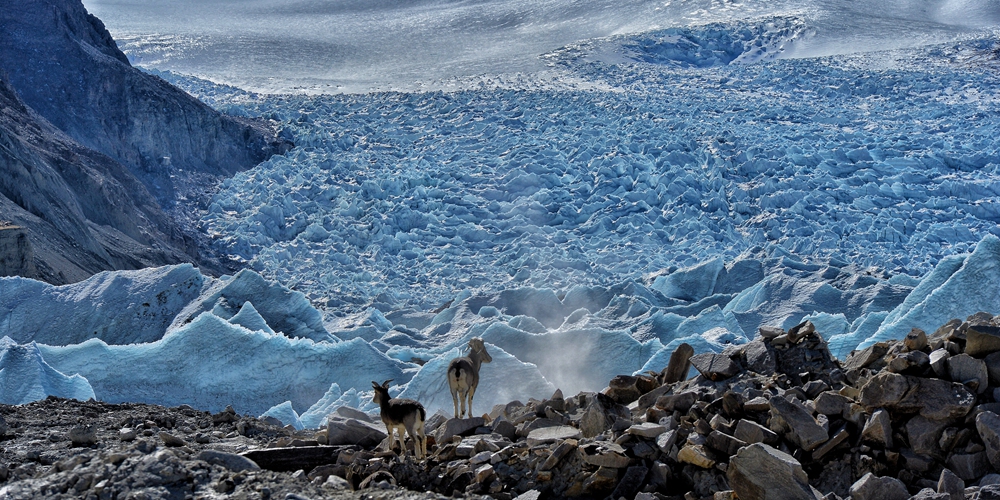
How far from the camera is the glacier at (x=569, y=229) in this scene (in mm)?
7258

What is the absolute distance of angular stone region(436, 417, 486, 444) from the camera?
4520 millimetres

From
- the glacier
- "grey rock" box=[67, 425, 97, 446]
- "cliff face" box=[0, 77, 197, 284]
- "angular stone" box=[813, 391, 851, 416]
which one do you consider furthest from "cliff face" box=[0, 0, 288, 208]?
"angular stone" box=[813, 391, 851, 416]

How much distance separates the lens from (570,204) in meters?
13.0

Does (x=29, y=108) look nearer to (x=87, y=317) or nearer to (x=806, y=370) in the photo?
(x=87, y=317)

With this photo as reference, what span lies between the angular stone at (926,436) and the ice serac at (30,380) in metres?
4.88

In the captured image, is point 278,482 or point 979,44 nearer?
point 278,482

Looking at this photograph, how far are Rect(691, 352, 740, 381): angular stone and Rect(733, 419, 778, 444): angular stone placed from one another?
0.64 metres

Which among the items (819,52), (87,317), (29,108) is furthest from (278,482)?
(819,52)

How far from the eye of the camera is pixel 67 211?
33.7 feet

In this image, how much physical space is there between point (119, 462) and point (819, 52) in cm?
1775

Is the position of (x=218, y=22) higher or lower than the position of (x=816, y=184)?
higher

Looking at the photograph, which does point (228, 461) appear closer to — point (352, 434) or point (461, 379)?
point (352, 434)

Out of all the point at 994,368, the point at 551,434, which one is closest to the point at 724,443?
the point at 551,434

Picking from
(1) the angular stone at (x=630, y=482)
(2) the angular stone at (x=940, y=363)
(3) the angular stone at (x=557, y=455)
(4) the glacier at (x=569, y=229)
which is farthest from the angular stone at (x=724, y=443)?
(4) the glacier at (x=569, y=229)
